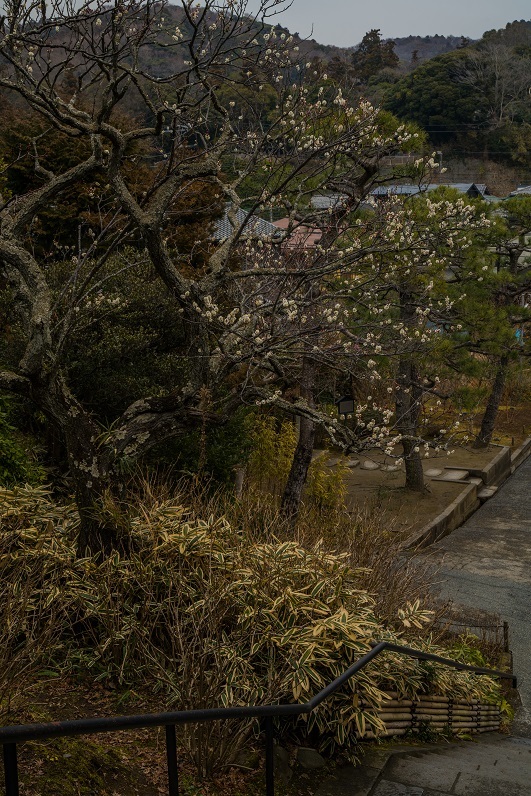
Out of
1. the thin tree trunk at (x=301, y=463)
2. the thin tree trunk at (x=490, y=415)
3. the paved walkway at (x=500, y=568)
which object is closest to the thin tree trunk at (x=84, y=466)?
the paved walkway at (x=500, y=568)

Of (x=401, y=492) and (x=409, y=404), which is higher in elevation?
(x=409, y=404)

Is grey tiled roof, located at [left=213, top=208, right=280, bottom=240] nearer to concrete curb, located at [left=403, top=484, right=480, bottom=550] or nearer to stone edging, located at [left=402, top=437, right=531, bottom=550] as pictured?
stone edging, located at [left=402, top=437, right=531, bottom=550]

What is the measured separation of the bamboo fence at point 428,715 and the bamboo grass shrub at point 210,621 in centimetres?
6

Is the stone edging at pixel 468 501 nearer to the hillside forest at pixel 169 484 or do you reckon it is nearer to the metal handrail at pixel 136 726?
the hillside forest at pixel 169 484

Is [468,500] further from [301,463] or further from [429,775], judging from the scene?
[429,775]

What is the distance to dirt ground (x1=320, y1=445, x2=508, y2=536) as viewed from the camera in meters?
15.4

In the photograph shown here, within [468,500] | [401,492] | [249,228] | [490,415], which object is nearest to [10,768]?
[249,228]

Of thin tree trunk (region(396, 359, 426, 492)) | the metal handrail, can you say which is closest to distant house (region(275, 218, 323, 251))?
thin tree trunk (region(396, 359, 426, 492))

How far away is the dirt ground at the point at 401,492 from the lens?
15.4 meters

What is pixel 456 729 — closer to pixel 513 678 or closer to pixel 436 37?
pixel 513 678

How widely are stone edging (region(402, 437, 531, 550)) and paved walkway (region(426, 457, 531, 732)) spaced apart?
0.63ft

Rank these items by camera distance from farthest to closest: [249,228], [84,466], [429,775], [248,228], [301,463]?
[248,228], [249,228], [301,463], [84,466], [429,775]

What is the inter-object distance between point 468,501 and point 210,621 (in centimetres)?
1358

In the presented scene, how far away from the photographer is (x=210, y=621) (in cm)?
483
